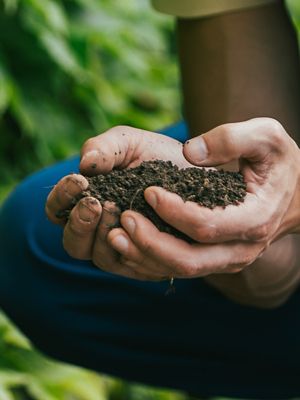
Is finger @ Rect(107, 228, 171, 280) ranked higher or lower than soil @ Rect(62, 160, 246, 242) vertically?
lower

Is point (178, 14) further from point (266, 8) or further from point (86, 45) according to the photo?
point (86, 45)

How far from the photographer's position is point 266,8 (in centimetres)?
163

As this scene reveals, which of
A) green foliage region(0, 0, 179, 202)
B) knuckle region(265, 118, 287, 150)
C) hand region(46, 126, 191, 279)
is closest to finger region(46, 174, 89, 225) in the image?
hand region(46, 126, 191, 279)

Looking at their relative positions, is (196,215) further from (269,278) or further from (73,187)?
(269,278)

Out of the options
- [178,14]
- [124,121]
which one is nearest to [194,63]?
[178,14]

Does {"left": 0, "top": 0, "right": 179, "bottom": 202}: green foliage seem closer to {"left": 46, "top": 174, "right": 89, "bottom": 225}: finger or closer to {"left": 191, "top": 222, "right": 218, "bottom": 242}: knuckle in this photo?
{"left": 46, "top": 174, "right": 89, "bottom": 225}: finger

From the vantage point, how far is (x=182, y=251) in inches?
49.6

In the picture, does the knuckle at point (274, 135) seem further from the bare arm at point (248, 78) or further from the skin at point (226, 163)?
the bare arm at point (248, 78)

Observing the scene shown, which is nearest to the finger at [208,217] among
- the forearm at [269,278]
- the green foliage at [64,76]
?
the forearm at [269,278]

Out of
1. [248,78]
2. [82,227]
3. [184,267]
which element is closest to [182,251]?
[184,267]

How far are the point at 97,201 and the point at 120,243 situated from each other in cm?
6

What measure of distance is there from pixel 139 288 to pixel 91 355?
183 mm

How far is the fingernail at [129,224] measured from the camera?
1237 mm

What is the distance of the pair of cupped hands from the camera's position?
1.24 metres
